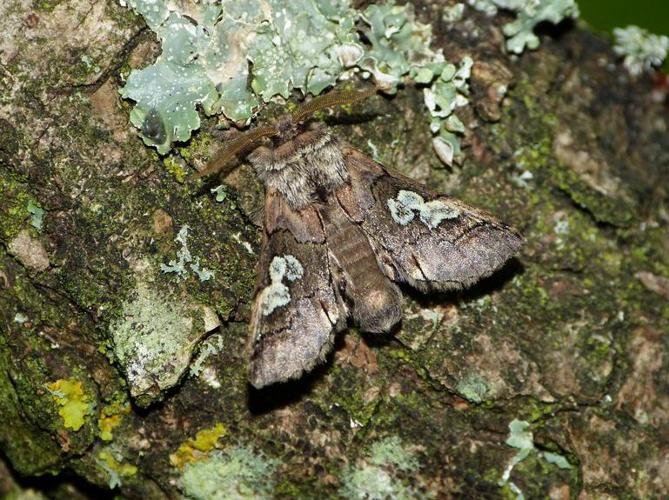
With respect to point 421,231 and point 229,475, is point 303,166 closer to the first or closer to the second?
point 421,231

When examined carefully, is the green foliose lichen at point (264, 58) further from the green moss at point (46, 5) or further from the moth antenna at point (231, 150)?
the green moss at point (46, 5)

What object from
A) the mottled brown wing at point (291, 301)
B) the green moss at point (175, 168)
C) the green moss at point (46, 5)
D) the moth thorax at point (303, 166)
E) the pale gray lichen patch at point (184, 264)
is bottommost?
the mottled brown wing at point (291, 301)

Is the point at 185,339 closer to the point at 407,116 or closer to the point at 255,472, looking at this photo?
the point at 255,472

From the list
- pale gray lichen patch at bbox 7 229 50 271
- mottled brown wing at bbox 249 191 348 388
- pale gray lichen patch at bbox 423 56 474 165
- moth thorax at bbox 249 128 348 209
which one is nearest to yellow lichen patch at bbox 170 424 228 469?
mottled brown wing at bbox 249 191 348 388

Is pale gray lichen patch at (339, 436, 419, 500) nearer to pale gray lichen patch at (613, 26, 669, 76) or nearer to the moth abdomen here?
the moth abdomen

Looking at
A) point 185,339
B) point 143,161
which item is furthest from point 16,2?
point 185,339

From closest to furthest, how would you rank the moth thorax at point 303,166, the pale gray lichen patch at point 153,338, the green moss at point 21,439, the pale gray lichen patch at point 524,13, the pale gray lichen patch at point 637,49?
1. the pale gray lichen patch at point 153,338
2. the green moss at point 21,439
3. the moth thorax at point 303,166
4. the pale gray lichen patch at point 524,13
5. the pale gray lichen patch at point 637,49

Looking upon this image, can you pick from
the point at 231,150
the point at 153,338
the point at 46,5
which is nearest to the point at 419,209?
the point at 231,150

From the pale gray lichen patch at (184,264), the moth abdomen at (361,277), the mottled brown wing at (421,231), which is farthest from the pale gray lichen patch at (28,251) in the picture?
the mottled brown wing at (421,231)
